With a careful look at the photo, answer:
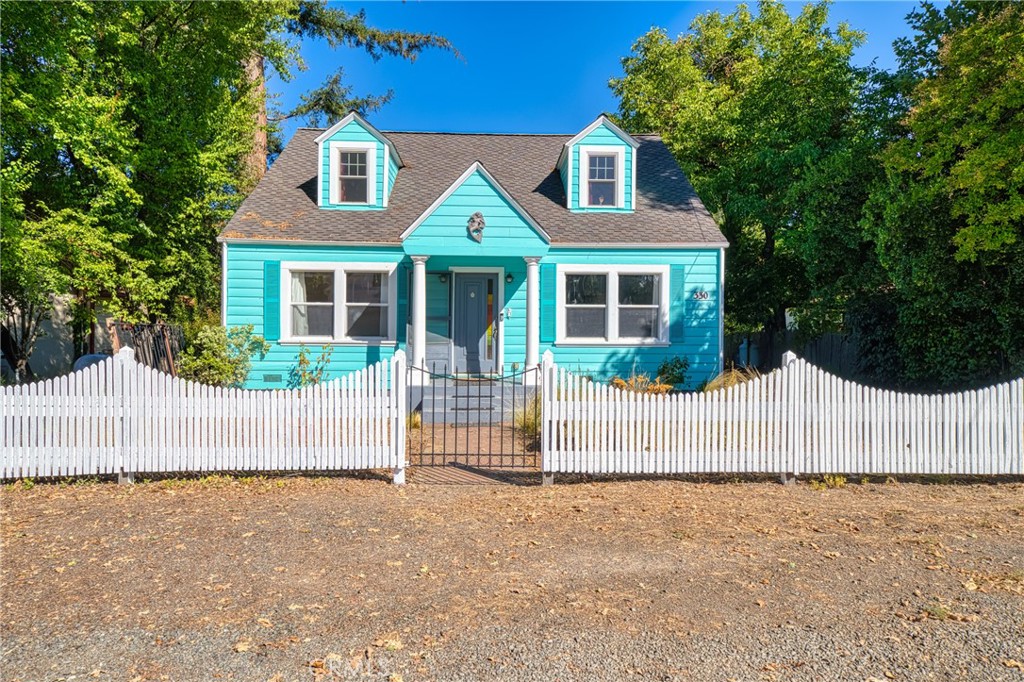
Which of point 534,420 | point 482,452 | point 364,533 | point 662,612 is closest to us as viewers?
point 662,612

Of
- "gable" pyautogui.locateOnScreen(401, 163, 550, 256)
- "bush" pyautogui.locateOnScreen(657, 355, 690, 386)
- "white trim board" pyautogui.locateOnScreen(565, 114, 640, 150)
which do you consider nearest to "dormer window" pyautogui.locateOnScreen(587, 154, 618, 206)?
"white trim board" pyautogui.locateOnScreen(565, 114, 640, 150)

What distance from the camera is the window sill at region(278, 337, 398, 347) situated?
12719 mm

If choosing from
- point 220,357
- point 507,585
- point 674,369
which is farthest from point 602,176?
point 507,585

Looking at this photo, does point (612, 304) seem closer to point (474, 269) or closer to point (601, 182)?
point (601, 182)

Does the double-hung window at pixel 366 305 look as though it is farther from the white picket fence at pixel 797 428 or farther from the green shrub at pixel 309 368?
the white picket fence at pixel 797 428

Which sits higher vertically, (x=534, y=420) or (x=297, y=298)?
(x=297, y=298)

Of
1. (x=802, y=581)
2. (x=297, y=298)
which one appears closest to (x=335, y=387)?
(x=802, y=581)

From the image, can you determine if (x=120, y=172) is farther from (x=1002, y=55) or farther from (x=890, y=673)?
(x=1002, y=55)

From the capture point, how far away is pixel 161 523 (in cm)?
554

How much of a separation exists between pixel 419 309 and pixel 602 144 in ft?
18.7

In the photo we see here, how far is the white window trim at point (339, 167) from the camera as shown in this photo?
13.7 metres

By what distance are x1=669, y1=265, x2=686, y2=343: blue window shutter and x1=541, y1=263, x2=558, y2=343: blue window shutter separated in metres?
2.50

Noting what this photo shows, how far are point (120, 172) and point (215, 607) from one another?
12.0 meters

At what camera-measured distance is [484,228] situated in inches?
483
